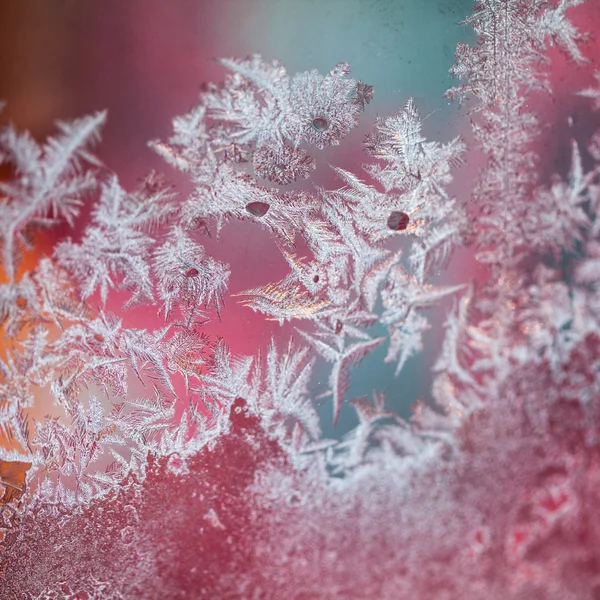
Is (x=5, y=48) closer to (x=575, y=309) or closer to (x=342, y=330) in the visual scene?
(x=342, y=330)

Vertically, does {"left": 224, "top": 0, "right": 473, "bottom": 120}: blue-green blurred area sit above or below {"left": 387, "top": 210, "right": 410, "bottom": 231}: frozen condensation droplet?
above

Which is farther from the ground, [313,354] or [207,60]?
[207,60]

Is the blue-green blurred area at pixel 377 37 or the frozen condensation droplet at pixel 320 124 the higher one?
the blue-green blurred area at pixel 377 37

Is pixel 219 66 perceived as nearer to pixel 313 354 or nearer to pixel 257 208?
pixel 257 208

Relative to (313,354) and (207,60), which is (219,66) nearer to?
(207,60)

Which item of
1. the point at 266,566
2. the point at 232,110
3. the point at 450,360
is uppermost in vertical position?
the point at 232,110

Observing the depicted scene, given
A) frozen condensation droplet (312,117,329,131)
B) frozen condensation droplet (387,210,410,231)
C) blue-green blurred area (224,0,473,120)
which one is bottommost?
frozen condensation droplet (387,210,410,231)

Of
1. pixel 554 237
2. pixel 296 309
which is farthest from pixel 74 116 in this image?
pixel 554 237

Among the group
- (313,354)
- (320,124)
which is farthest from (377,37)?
(313,354)
